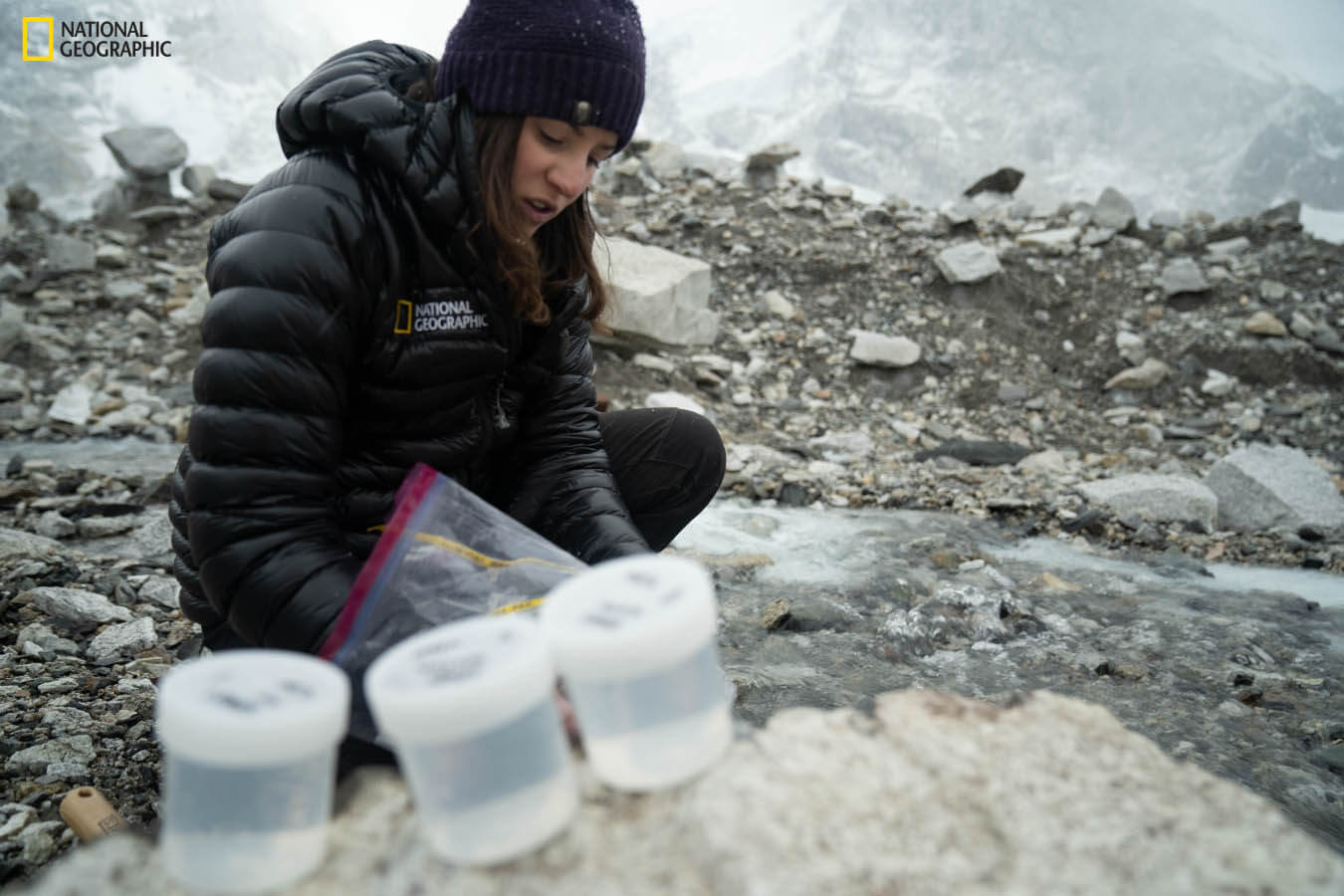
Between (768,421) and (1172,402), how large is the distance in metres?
2.66

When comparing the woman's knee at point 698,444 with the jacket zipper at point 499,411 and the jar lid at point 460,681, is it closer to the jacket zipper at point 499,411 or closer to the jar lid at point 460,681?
the jacket zipper at point 499,411

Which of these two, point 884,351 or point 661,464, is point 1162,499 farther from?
point 661,464

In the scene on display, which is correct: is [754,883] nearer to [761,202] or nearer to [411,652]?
[411,652]

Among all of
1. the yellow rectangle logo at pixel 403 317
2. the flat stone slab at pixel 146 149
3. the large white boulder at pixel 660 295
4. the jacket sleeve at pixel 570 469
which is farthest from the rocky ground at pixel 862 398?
the yellow rectangle logo at pixel 403 317

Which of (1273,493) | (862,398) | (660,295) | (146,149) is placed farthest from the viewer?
(146,149)

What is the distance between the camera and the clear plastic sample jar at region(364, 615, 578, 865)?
2.42ft

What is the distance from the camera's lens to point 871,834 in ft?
2.70

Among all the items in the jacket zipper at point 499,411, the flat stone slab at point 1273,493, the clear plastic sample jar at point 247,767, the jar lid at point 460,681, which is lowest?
the flat stone slab at point 1273,493

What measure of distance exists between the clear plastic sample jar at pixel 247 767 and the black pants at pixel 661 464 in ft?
4.35

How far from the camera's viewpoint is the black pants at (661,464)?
7.00ft

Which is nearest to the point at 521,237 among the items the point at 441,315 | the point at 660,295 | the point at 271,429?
the point at 441,315

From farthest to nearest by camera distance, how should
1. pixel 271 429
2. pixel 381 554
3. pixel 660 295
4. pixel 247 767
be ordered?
1. pixel 660 295
2. pixel 271 429
3. pixel 381 554
4. pixel 247 767

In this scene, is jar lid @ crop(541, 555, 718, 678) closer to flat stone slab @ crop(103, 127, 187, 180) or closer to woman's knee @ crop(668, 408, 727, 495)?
woman's knee @ crop(668, 408, 727, 495)

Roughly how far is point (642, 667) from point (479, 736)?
0.53ft
